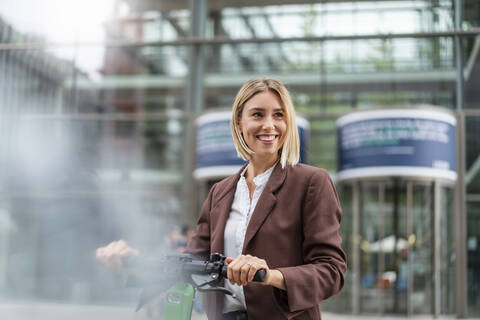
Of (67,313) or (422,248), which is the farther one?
(67,313)

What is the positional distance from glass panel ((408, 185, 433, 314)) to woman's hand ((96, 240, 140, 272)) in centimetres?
914

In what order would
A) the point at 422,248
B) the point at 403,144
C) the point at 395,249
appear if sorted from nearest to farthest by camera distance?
1. the point at 403,144
2. the point at 422,248
3. the point at 395,249

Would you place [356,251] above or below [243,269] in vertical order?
below

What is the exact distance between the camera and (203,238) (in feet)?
6.89

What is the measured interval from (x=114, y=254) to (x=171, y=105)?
1109 centimetres

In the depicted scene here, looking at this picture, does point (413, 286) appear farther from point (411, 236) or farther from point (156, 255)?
point (156, 255)

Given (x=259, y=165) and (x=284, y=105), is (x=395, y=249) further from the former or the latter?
(x=284, y=105)

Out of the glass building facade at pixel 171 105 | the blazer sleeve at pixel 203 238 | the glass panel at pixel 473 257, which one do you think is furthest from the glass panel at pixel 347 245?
the blazer sleeve at pixel 203 238

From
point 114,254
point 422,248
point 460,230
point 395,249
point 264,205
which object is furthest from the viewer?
point 460,230

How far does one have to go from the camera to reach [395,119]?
1039cm

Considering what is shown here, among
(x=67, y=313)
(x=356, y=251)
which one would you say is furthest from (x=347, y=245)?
(x=67, y=313)

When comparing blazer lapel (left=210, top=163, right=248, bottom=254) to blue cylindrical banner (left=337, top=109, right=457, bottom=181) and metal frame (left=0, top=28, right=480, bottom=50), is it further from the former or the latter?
metal frame (left=0, top=28, right=480, bottom=50)

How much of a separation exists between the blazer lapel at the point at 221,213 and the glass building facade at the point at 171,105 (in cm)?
892

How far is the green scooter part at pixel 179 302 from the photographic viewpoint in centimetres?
168
